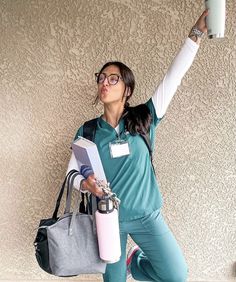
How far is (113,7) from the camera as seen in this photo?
160 cm

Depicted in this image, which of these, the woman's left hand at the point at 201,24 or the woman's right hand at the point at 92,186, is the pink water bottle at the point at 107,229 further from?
the woman's left hand at the point at 201,24

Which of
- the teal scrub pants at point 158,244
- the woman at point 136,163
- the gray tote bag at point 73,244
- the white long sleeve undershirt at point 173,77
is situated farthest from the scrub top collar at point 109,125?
the teal scrub pants at point 158,244

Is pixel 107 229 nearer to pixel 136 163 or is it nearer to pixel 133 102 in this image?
pixel 136 163

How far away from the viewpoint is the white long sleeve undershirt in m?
1.28

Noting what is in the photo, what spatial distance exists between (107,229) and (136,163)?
34 cm

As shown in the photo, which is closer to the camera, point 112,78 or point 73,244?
point 73,244

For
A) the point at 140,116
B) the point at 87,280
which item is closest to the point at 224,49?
the point at 140,116

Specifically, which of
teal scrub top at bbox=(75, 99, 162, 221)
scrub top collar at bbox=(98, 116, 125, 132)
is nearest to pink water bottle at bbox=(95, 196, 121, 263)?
teal scrub top at bbox=(75, 99, 162, 221)

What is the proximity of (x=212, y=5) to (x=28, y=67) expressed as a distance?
3.59ft

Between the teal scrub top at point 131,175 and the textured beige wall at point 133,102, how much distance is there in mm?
369

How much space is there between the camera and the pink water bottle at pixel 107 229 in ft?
3.84

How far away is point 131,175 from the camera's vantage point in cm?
136

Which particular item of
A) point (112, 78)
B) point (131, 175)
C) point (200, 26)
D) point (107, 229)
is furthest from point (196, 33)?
point (107, 229)

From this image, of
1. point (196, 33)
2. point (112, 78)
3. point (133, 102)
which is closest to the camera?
point (196, 33)
